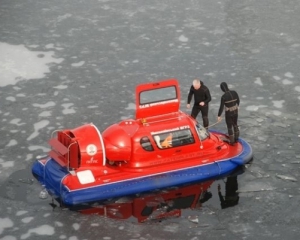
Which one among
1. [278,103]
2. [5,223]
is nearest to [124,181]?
[5,223]

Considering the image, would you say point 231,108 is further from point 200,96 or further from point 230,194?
point 230,194

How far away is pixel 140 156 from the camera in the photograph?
11.8 metres

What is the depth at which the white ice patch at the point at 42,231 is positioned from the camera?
34.7 feet

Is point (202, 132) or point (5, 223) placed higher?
point (202, 132)

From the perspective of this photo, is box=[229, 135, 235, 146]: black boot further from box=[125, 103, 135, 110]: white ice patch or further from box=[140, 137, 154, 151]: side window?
box=[125, 103, 135, 110]: white ice patch

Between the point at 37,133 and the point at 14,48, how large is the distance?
5.08 meters

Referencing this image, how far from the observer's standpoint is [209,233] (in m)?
10.6

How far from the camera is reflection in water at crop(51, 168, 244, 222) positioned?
11.2 m

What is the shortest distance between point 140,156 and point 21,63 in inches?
257

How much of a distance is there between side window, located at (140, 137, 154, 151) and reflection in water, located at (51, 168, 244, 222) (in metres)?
0.79

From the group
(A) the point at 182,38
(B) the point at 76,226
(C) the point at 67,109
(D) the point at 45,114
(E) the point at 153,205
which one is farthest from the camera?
(A) the point at 182,38

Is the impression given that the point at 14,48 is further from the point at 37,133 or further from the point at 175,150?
the point at 175,150

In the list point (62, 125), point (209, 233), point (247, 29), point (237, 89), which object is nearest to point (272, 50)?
point (247, 29)

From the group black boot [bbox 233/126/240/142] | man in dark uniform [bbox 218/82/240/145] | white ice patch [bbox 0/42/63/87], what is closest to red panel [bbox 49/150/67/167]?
man in dark uniform [bbox 218/82/240/145]
